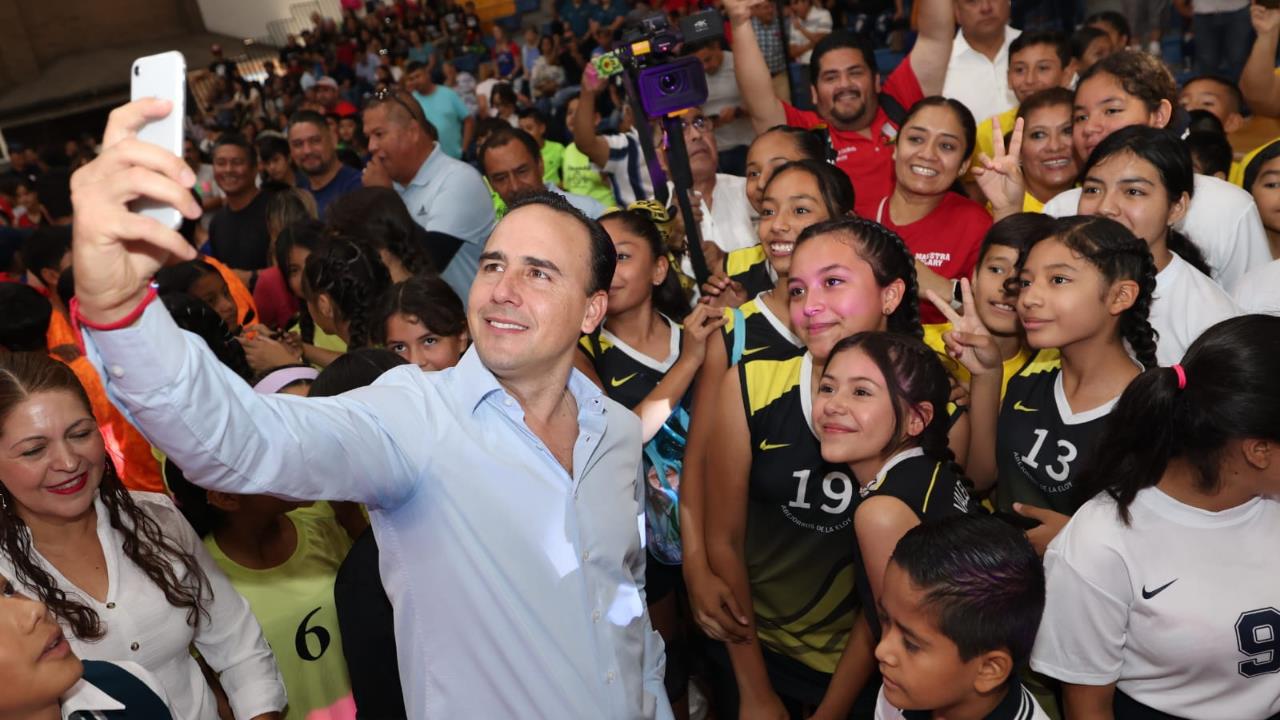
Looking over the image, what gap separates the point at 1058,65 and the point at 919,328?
6.05 feet

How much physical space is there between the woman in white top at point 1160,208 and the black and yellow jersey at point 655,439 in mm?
1189

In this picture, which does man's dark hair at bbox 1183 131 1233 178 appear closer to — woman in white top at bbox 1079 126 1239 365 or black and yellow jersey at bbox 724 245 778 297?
woman in white top at bbox 1079 126 1239 365

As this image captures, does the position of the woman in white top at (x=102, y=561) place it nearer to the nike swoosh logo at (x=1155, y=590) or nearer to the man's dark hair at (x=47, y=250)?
the nike swoosh logo at (x=1155, y=590)

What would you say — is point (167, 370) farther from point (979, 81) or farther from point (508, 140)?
point (979, 81)

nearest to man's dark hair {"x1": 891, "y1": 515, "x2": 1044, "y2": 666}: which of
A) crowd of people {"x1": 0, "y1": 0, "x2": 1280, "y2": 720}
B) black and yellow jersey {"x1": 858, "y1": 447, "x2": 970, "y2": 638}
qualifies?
crowd of people {"x1": 0, "y1": 0, "x2": 1280, "y2": 720}

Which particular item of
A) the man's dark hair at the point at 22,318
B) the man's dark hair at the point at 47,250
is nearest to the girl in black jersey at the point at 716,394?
the man's dark hair at the point at 22,318

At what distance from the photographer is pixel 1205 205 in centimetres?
268

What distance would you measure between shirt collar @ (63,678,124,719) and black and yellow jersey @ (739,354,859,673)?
1317 mm

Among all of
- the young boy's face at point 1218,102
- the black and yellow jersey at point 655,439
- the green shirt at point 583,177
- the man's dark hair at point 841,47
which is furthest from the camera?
the green shirt at point 583,177

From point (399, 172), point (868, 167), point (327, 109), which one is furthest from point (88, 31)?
point (868, 167)

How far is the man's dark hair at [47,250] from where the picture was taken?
14.8 feet

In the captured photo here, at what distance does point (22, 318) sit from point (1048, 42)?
371 centimetres

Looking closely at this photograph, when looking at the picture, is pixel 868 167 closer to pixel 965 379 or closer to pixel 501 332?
pixel 965 379

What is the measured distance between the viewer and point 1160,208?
2453 mm
